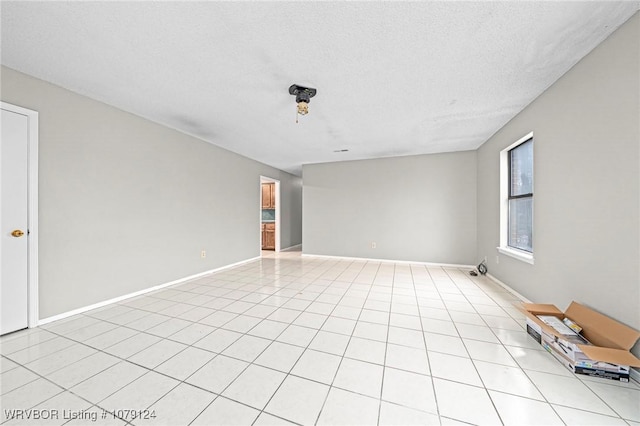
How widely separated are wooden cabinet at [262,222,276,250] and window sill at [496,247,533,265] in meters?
5.62

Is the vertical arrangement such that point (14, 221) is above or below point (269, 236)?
above

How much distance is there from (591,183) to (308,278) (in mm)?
3565

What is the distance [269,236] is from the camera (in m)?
7.41

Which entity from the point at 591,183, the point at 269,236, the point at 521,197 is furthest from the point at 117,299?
the point at 521,197

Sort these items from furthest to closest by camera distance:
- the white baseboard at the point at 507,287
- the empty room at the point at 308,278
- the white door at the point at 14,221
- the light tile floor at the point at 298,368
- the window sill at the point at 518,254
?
the white baseboard at the point at 507,287
the window sill at the point at 518,254
the white door at the point at 14,221
the empty room at the point at 308,278
the light tile floor at the point at 298,368

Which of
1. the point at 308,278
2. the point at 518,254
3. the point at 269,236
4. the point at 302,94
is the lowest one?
the point at 308,278

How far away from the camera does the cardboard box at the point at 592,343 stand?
153 cm

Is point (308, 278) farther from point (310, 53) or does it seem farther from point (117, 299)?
point (310, 53)

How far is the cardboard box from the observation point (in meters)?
1.53

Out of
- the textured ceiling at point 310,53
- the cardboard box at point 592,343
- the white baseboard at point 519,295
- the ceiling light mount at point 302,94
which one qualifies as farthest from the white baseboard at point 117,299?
the white baseboard at point 519,295

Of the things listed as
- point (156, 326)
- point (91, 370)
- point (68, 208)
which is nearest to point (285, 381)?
point (91, 370)

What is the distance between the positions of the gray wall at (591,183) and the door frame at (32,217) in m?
4.97

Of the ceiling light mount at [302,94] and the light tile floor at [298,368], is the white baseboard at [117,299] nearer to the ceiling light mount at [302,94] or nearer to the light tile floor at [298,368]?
the light tile floor at [298,368]

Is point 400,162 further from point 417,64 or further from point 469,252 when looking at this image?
point 417,64
